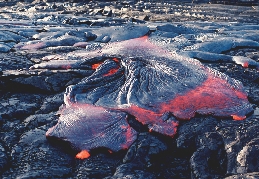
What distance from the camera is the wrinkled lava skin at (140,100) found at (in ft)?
6.24

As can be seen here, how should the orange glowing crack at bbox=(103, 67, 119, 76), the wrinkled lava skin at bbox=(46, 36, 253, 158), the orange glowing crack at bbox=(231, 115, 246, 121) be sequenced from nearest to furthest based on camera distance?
the wrinkled lava skin at bbox=(46, 36, 253, 158)
the orange glowing crack at bbox=(231, 115, 246, 121)
the orange glowing crack at bbox=(103, 67, 119, 76)

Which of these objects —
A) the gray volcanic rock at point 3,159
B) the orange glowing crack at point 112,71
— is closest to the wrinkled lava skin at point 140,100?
the orange glowing crack at point 112,71

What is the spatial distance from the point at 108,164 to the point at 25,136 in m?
0.66

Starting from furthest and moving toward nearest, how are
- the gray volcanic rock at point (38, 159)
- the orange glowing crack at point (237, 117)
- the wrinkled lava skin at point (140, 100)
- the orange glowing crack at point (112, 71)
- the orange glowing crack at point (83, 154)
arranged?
the orange glowing crack at point (112, 71), the orange glowing crack at point (237, 117), the wrinkled lava skin at point (140, 100), the orange glowing crack at point (83, 154), the gray volcanic rock at point (38, 159)

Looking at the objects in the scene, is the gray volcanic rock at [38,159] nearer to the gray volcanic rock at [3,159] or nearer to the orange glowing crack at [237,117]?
the gray volcanic rock at [3,159]

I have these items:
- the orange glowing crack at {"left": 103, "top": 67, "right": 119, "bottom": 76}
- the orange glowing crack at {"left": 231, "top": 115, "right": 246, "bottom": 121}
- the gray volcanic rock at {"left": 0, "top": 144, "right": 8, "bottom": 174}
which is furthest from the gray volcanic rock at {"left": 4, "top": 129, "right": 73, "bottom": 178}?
the orange glowing crack at {"left": 231, "top": 115, "right": 246, "bottom": 121}

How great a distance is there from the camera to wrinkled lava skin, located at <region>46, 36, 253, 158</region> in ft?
6.24

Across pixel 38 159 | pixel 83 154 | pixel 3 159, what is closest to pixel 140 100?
pixel 83 154

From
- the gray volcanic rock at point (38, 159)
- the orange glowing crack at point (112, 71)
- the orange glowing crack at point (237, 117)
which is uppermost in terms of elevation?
the orange glowing crack at point (112, 71)

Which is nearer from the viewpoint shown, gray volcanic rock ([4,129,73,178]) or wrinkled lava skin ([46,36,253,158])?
gray volcanic rock ([4,129,73,178])

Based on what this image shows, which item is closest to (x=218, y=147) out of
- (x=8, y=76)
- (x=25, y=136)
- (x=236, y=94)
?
(x=236, y=94)

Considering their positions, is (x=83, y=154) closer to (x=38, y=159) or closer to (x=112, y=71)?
(x=38, y=159)

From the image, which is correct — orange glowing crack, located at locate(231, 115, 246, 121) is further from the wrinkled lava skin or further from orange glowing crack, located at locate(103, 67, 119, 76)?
orange glowing crack, located at locate(103, 67, 119, 76)

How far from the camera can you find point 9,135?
195cm
